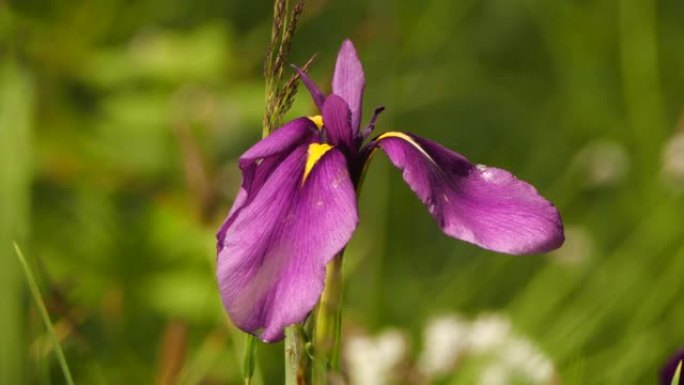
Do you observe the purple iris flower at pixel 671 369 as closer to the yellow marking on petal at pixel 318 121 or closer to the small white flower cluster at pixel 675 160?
the yellow marking on petal at pixel 318 121

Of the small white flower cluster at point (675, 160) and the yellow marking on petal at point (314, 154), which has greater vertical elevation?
the yellow marking on petal at point (314, 154)

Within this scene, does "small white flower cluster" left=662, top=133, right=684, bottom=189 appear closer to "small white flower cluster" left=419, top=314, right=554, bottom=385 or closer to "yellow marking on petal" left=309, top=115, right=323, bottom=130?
"small white flower cluster" left=419, top=314, right=554, bottom=385

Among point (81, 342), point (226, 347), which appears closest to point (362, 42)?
point (226, 347)

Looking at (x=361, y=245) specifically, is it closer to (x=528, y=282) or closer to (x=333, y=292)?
(x=528, y=282)

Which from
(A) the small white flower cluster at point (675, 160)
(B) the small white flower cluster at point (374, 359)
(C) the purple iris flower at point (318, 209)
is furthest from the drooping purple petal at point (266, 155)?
(A) the small white flower cluster at point (675, 160)

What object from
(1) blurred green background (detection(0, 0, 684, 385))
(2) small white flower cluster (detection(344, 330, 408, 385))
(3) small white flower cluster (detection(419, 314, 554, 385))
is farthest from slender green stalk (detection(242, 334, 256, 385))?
(2) small white flower cluster (detection(344, 330, 408, 385))
